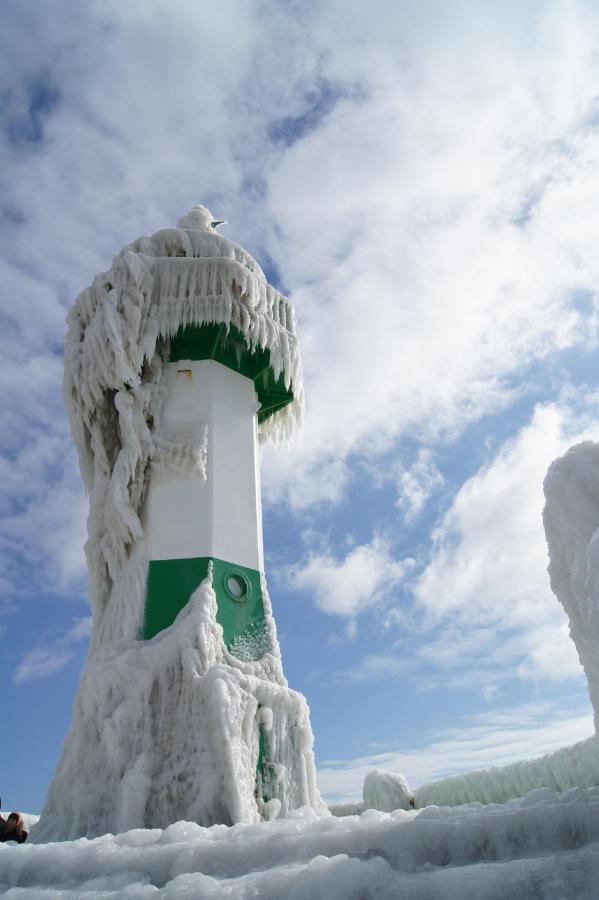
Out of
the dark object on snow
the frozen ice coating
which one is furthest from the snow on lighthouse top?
the frozen ice coating

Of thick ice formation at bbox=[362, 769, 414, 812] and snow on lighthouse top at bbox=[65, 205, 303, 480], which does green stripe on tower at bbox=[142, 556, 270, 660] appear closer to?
snow on lighthouse top at bbox=[65, 205, 303, 480]

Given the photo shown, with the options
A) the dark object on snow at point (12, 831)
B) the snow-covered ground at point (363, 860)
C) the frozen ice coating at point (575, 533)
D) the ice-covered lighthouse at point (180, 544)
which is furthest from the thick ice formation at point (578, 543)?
the dark object on snow at point (12, 831)

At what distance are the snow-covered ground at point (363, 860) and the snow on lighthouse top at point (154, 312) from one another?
282 inches

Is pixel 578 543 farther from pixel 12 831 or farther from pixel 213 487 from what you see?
pixel 12 831

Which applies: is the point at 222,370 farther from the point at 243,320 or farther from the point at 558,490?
the point at 558,490

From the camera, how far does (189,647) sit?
7840 millimetres

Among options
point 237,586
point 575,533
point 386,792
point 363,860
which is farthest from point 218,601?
point 575,533

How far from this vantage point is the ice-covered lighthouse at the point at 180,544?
7.30m

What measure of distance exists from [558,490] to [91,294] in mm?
8893

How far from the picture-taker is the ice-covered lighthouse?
730cm

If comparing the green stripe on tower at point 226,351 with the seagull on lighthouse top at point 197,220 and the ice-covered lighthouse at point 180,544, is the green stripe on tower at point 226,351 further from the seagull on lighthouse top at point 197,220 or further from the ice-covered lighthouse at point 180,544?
the seagull on lighthouse top at point 197,220

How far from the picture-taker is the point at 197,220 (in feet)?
38.7

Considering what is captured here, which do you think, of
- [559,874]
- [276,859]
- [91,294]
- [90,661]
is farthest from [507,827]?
[91,294]

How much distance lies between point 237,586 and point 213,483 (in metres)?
1.47
